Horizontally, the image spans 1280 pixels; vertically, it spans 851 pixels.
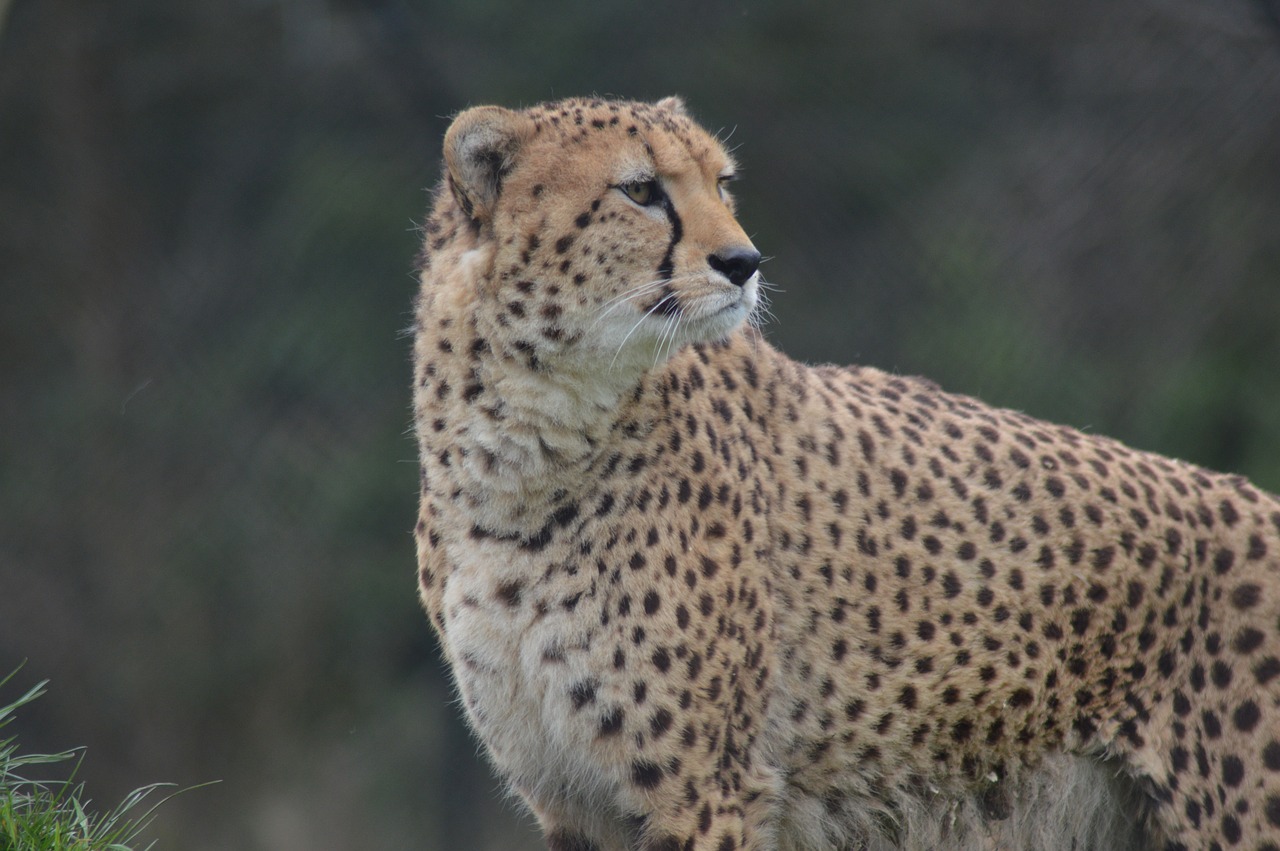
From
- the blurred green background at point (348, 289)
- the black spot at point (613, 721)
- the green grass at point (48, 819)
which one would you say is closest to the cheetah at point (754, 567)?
the black spot at point (613, 721)

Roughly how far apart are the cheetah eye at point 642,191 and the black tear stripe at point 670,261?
0.02m

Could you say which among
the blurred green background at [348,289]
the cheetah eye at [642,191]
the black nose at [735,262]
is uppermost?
the cheetah eye at [642,191]

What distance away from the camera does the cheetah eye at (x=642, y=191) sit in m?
2.46

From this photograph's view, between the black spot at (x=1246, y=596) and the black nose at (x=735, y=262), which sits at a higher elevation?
the black nose at (x=735, y=262)

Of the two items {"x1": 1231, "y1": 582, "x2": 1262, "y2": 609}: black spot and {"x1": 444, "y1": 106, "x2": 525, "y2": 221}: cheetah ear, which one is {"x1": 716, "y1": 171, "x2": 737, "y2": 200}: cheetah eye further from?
{"x1": 1231, "y1": 582, "x2": 1262, "y2": 609}: black spot

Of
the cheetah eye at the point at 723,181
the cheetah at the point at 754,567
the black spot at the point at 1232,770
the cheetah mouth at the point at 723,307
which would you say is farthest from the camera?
the black spot at the point at 1232,770

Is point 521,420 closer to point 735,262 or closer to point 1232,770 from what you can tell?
point 735,262

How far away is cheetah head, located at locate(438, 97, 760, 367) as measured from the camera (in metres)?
2.40

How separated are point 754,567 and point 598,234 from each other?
2.12 ft

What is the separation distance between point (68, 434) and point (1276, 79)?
4.63m

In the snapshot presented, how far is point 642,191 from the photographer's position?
8.11ft

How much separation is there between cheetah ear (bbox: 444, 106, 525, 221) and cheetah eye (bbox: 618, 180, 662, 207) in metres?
0.21

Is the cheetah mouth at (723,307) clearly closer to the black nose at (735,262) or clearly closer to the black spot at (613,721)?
the black nose at (735,262)

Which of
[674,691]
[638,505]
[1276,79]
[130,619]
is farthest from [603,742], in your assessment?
[1276,79]
